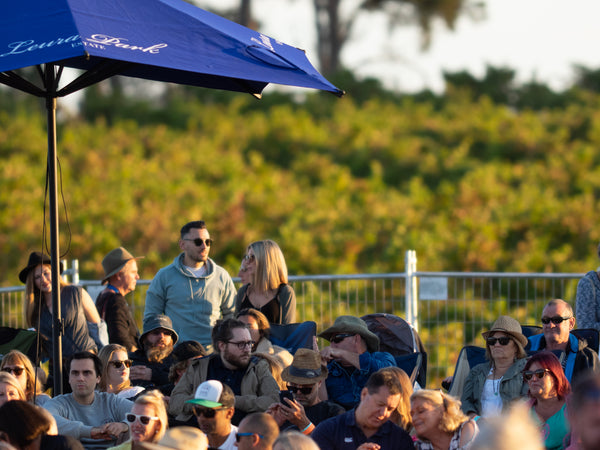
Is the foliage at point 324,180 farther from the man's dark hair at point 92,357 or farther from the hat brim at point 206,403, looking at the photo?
the hat brim at point 206,403

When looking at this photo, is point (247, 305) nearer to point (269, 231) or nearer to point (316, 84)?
point (316, 84)

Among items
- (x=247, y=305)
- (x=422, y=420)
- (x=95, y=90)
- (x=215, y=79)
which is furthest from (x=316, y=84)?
(x=95, y=90)

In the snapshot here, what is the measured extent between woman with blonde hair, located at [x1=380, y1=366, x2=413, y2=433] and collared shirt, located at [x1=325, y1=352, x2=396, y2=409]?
663 mm

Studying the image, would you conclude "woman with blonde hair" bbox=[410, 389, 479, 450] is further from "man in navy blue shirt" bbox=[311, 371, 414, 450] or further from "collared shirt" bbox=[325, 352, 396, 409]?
"collared shirt" bbox=[325, 352, 396, 409]

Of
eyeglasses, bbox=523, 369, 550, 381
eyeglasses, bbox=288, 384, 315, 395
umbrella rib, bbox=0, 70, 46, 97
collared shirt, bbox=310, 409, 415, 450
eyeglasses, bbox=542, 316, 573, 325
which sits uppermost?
umbrella rib, bbox=0, 70, 46, 97

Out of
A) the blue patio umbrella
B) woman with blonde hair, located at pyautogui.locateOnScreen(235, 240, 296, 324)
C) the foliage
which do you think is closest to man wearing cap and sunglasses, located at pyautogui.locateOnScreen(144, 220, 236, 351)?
woman with blonde hair, located at pyautogui.locateOnScreen(235, 240, 296, 324)

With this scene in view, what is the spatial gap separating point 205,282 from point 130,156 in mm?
13963

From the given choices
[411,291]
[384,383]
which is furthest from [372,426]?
[411,291]

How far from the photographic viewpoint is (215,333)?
645 cm

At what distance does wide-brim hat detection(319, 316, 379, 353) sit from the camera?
22.0 feet

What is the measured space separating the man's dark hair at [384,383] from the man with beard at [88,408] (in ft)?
5.21

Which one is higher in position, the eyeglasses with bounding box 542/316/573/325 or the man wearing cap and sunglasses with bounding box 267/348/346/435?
the eyeglasses with bounding box 542/316/573/325

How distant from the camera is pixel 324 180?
810 inches

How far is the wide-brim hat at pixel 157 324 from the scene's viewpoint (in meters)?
7.09
